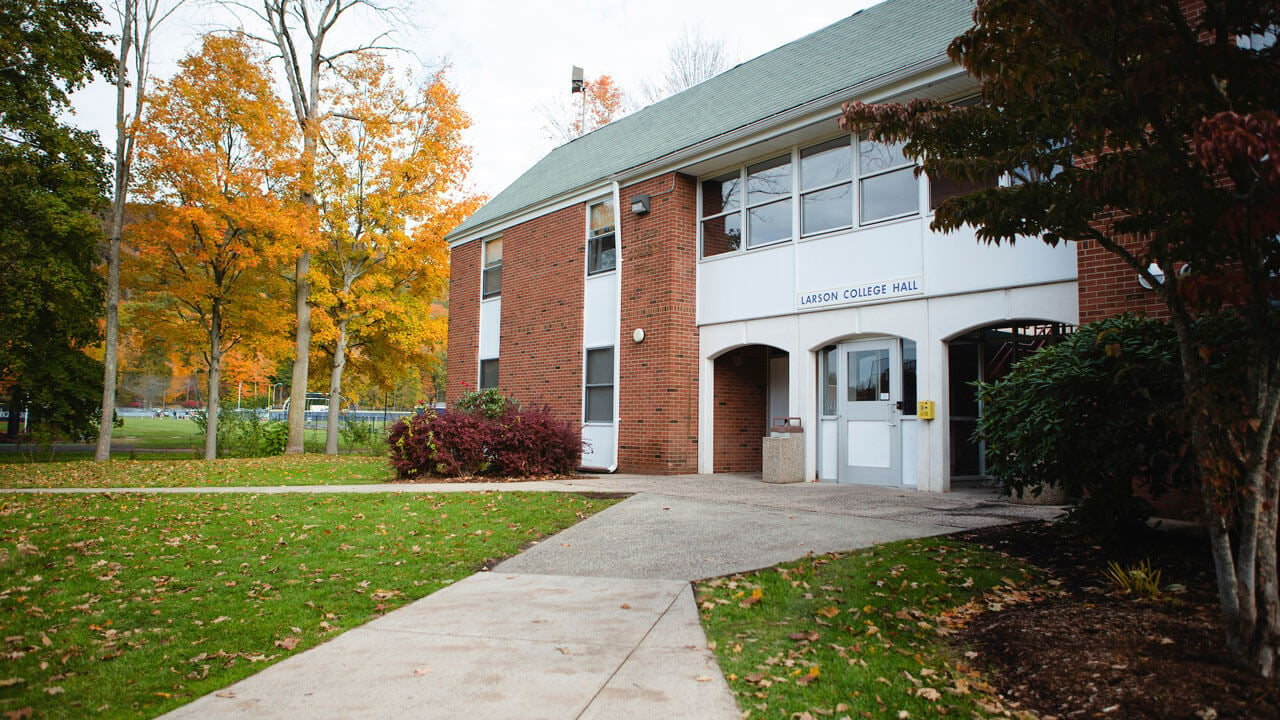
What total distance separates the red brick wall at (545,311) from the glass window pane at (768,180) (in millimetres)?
4051

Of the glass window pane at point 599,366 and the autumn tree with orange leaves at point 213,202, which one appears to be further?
the autumn tree with orange leaves at point 213,202

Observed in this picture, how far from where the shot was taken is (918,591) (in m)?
4.95

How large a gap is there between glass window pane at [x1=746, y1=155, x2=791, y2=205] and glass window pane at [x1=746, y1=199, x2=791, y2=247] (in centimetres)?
15

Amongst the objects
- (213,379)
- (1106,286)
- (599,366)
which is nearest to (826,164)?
(1106,286)

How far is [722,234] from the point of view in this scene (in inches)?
538

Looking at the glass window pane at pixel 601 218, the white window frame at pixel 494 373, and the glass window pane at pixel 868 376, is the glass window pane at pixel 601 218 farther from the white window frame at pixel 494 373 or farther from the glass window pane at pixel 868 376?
the glass window pane at pixel 868 376

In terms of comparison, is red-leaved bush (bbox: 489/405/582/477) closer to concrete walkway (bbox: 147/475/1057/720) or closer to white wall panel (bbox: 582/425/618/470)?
white wall panel (bbox: 582/425/618/470)

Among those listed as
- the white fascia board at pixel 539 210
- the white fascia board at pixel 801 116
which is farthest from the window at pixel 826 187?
the white fascia board at pixel 539 210

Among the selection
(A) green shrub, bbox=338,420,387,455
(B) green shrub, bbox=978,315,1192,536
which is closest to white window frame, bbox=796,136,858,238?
(B) green shrub, bbox=978,315,1192,536

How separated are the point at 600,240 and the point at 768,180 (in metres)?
4.03

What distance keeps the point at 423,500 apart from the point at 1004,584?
23.1ft

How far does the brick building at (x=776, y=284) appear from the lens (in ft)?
32.9

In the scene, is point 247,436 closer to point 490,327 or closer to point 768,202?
point 490,327

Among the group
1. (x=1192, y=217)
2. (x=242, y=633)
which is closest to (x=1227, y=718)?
(x=1192, y=217)
